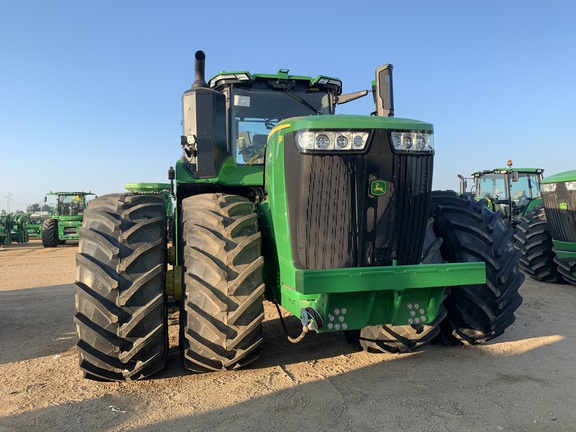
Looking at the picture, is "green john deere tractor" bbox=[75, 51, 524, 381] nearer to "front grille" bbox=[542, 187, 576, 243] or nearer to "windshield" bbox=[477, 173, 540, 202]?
"front grille" bbox=[542, 187, 576, 243]

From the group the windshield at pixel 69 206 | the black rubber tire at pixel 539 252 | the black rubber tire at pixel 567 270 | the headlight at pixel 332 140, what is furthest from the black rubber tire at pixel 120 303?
the windshield at pixel 69 206

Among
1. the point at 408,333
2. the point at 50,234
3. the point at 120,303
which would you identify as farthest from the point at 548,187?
the point at 50,234

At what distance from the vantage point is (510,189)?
12.7 m

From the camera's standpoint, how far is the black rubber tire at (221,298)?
3.09m

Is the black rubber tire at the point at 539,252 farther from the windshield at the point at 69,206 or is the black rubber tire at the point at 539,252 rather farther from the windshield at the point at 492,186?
the windshield at the point at 69,206

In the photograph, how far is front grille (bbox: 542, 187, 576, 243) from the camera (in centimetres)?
701

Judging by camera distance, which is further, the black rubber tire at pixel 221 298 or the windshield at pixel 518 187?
the windshield at pixel 518 187

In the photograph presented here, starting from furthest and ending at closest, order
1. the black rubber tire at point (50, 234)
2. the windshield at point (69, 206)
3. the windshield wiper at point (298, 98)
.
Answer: the windshield at point (69, 206) → the black rubber tire at point (50, 234) → the windshield wiper at point (298, 98)

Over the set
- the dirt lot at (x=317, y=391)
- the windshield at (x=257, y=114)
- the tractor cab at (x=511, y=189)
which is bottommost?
the dirt lot at (x=317, y=391)

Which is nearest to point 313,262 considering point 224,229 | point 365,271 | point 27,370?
point 365,271

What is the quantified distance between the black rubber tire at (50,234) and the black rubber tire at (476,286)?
18.4m

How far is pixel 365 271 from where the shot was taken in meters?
2.79

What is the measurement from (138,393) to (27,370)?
1262mm

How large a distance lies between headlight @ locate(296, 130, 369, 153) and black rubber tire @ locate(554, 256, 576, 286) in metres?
5.95
